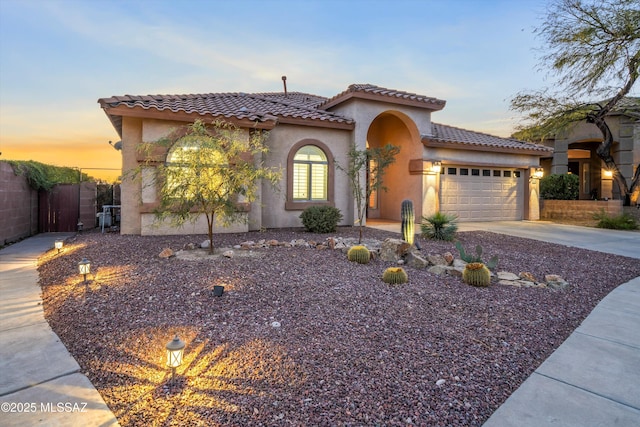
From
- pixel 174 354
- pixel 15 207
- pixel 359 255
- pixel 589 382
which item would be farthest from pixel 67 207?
pixel 589 382

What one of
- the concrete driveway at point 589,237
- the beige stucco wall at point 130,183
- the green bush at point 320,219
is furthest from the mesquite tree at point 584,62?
the beige stucco wall at point 130,183

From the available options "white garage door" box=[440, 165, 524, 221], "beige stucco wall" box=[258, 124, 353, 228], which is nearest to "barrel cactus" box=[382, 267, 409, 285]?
"beige stucco wall" box=[258, 124, 353, 228]

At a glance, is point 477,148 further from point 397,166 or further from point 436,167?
point 397,166

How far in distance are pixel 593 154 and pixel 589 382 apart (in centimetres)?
2772

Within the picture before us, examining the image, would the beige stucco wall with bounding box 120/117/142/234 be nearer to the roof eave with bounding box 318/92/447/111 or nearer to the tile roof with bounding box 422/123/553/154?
the roof eave with bounding box 318/92/447/111

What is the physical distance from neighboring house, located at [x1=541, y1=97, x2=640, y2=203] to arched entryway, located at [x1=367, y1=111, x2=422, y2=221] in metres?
10.6

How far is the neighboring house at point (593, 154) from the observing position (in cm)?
2081

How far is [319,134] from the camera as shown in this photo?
12.6m

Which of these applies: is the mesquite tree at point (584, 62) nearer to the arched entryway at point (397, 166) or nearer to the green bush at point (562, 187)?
the green bush at point (562, 187)

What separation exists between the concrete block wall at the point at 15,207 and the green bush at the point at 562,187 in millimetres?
24183

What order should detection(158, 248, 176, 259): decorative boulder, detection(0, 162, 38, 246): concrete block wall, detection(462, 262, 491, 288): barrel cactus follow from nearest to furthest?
detection(462, 262, 491, 288): barrel cactus < detection(158, 248, 176, 259): decorative boulder < detection(0, 162, 38, 246): concrete block wall

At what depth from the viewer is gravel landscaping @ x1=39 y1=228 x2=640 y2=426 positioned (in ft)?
8.57

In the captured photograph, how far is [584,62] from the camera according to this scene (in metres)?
15.4

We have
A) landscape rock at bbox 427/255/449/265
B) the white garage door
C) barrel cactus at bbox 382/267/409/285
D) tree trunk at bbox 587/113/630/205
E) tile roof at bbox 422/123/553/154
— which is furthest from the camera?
tree trunk at bbox 587/113/630/205
